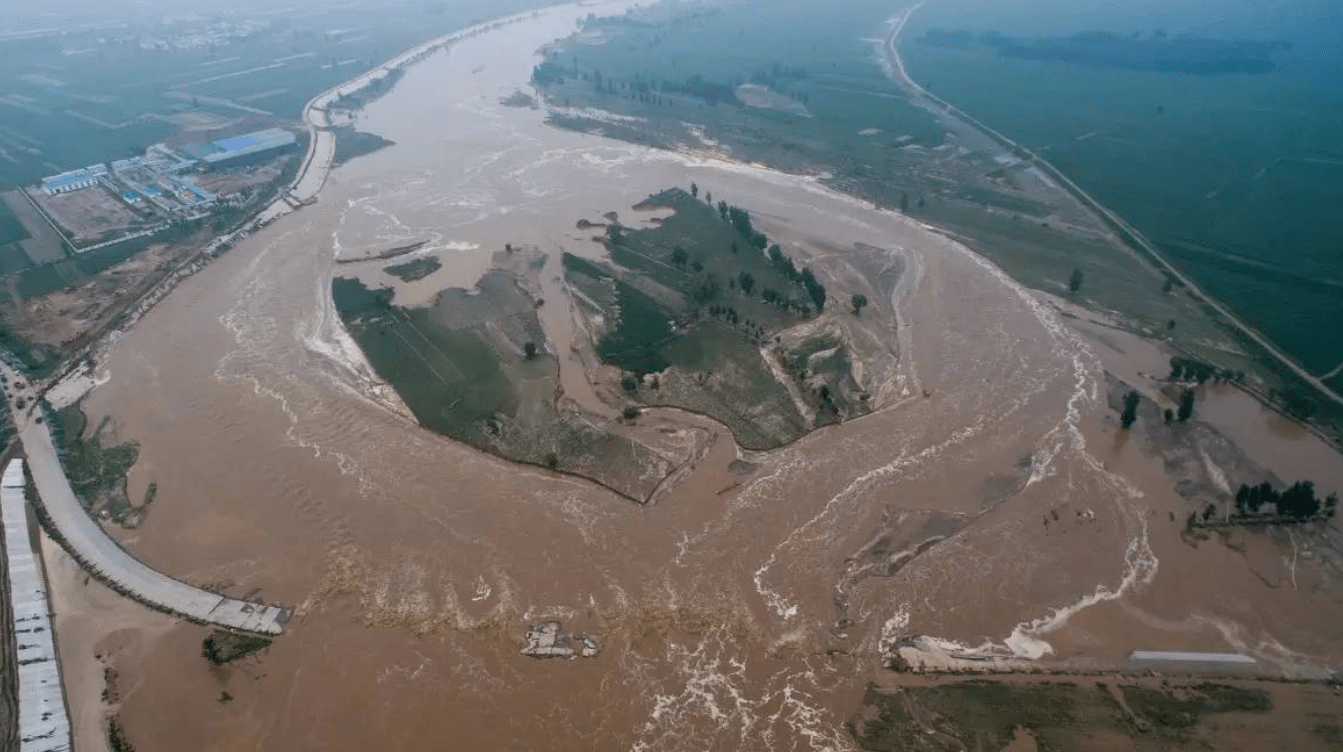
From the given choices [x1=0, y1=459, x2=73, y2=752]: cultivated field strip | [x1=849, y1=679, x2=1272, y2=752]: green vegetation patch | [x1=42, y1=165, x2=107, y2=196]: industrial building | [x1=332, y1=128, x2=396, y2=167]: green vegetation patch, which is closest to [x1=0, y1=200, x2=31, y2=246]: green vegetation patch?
[x1=42, y1=165, x2=107, y2=196]: industrial building

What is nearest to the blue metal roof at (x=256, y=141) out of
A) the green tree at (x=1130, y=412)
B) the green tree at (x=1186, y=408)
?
A: the green tree at (x=1130, y=412)

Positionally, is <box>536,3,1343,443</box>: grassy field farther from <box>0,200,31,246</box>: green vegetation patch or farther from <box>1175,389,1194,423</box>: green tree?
<box>0,200,31,246</box>: green vegetation patch

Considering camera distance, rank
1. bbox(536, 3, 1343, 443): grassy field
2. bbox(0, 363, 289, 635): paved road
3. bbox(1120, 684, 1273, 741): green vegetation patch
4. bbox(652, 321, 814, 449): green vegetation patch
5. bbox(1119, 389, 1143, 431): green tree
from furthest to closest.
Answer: bbox(536, 3, 1343, 443): grassy field < bbox(1119, 389, 1143, 431): green tree < bbox(652, 321, 814, 449): green vegetation patch < bbox(0, 363, 289, 635): paved road < bbox(1120, 684, 1273, 741): green vegetation patch

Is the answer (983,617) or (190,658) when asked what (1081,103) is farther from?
(190,658)

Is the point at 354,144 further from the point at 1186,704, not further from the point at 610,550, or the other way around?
the point at 1186,704

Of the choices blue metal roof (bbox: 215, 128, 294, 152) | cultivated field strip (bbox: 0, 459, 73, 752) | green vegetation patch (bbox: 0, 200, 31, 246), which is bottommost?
cultivated field strip (bbox: 0, 459, 73, 752)
